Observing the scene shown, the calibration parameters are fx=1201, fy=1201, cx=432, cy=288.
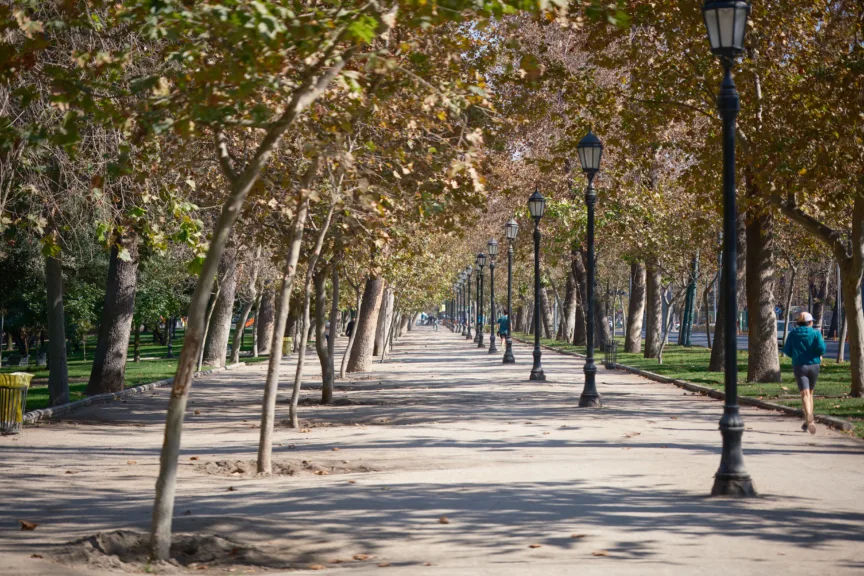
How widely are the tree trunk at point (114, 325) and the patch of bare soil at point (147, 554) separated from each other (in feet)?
60.6

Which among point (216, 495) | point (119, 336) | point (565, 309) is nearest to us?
point (216, 495)

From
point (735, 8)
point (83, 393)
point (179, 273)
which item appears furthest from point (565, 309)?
point (735, 8)

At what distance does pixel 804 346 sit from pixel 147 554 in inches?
454

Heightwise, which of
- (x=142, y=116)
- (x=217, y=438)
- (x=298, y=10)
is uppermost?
(x=298, y=10)

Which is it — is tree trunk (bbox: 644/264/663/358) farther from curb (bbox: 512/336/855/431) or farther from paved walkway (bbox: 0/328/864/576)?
paved walkway (bbox: 0/328/864/576)

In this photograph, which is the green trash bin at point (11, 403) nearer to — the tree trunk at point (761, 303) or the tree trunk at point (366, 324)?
the tree trunk at point (366, 324)

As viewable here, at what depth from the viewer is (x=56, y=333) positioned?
76.7ft

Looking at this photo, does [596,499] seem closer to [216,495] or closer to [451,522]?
[451,522]

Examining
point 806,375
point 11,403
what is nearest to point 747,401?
point 806,375

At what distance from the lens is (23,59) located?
33.1ft

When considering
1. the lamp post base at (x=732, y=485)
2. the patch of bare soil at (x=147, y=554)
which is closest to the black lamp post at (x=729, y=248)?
the lamp post base at (x=732, y=485)

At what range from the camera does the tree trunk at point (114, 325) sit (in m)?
26.7

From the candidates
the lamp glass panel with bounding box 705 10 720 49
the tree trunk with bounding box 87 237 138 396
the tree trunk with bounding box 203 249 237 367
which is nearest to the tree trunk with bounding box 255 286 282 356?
the tree trunk with bounding box 203 249 237 367

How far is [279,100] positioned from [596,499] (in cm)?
479
